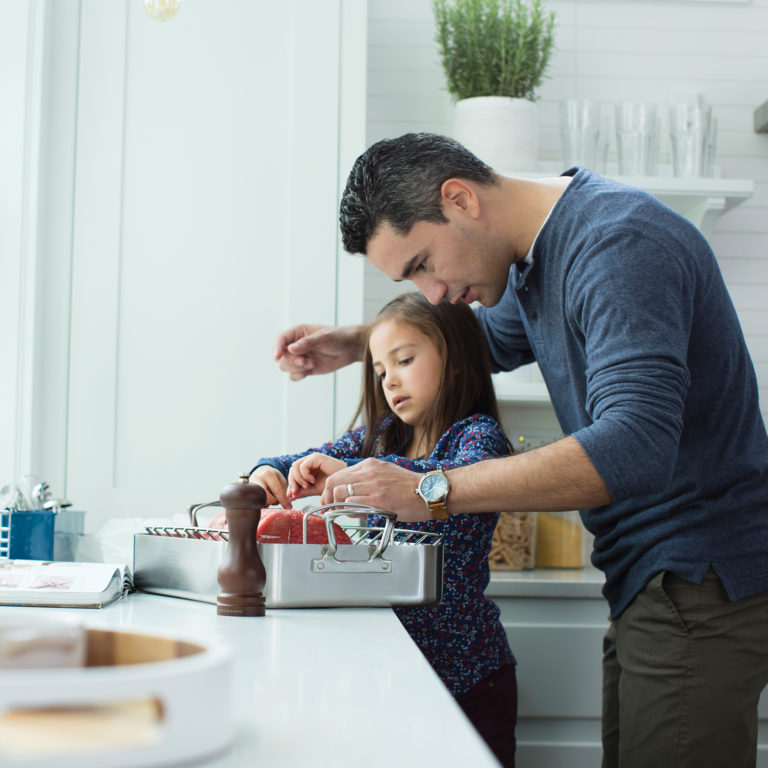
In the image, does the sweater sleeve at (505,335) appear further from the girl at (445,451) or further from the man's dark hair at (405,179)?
the man's dark hair at (405,179)

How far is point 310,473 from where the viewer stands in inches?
56.3

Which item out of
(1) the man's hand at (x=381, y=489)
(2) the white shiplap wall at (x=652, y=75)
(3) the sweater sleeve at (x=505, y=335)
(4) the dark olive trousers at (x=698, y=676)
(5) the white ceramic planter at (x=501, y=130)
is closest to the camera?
(1) the man's hand at (x=381, y=489)

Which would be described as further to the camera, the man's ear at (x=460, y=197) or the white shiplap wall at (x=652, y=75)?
the white shiplap wall at (x=652, y=75)

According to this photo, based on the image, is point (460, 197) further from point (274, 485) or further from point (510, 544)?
point (510, 544)

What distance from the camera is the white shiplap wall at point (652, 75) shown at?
8.18ft

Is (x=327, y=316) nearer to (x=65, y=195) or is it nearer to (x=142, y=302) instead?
(x=142, y=302)

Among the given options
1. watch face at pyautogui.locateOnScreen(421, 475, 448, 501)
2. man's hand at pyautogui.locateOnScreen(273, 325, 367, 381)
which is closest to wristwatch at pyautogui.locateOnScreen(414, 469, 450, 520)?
watch face at pyautogui.locateOnScreen(421, 475, 448, 501)

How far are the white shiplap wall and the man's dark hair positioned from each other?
1.03 meters

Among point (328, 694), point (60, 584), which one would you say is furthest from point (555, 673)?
point (328, 694)

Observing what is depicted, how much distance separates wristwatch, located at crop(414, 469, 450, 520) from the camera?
1115 mm

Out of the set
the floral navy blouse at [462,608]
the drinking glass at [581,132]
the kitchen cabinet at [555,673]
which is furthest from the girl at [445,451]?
the drinking glass at [581,132]

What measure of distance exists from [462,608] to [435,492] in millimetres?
355

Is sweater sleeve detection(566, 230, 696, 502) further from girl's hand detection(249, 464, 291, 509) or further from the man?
girl's hand detection(249, 464, 291, 509)

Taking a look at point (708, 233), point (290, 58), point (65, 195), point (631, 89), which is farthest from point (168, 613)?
point (631, 89)
